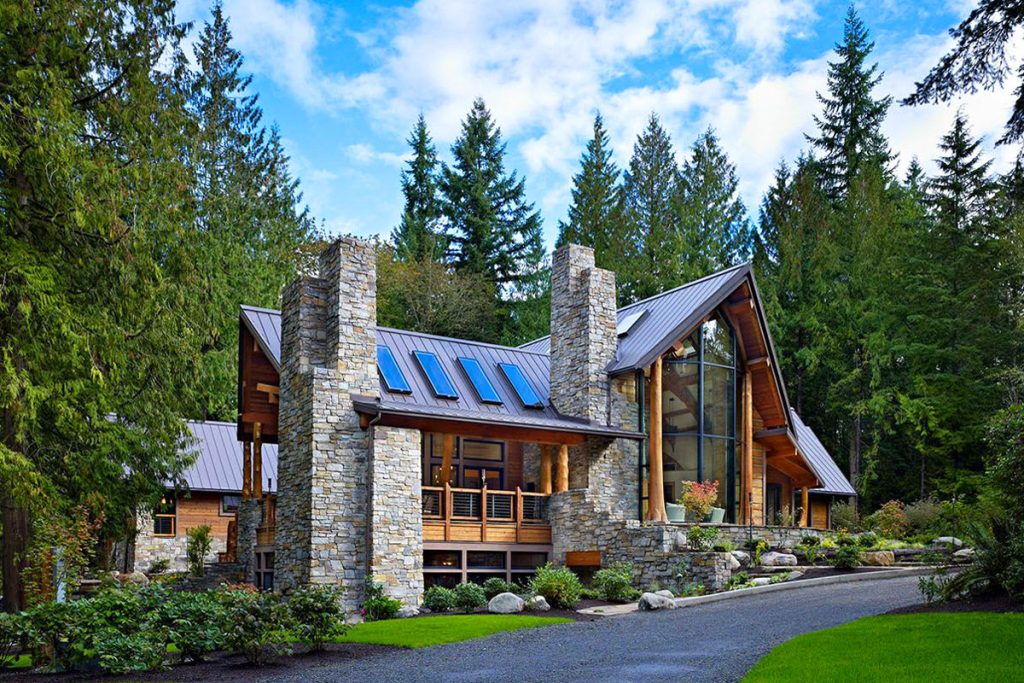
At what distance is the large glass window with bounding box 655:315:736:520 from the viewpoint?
2245 centimetres

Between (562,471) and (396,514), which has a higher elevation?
(562,471)

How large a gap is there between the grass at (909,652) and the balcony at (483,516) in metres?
9.38

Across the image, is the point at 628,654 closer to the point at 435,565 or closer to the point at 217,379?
the point at 435,565

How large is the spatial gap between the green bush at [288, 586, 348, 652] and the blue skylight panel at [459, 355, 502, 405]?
379 inches

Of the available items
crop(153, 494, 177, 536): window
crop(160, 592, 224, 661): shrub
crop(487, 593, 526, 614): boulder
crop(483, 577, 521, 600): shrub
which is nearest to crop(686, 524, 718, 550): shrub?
crop(483, 577, 521, 600): shrub

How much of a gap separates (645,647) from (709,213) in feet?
98.3

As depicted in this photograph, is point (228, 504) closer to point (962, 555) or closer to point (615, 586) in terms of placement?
point (615, 586)

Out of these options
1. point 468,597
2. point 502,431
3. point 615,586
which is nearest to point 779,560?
point 615,586

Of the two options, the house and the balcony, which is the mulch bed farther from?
the balcony

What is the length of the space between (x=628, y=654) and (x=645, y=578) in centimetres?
826

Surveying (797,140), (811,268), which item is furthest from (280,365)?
(797,140)

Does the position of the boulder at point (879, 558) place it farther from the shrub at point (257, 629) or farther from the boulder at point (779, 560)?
the shrub at point (257, 629)

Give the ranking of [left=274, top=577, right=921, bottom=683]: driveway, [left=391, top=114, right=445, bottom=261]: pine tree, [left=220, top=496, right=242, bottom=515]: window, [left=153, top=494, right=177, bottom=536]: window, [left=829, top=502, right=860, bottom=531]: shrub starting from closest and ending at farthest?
1. [left=274, top=577, right=921, bottom=683]: driveway
2. [left=153, top=494, right=177, bottom=536]: window
3. [left=220, top=496, right=242, bottom=515]: window
4. [left=829, top=502, right=860, bottom=531]: shrub
5. [left=391, top=114, right=445, bottom=261]: pine tree

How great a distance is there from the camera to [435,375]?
21.7 m
